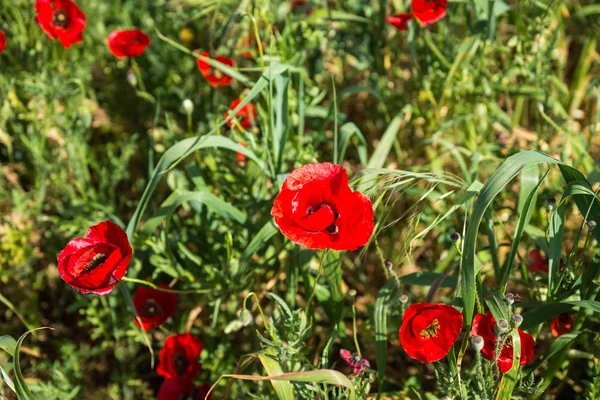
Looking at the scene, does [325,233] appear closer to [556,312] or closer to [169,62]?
[556,312]

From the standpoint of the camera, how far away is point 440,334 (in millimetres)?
1331

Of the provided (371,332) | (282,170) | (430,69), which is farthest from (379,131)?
Result: (371,332)

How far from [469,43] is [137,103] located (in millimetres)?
1435

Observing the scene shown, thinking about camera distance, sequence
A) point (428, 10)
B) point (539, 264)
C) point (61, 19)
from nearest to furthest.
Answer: point (539, 264), point (428, 10), point (61, 19)

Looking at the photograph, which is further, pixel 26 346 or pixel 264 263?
pixel 26 346

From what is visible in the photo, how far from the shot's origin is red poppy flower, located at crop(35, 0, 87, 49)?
198cm

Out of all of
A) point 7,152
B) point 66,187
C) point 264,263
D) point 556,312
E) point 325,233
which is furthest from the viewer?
point 7,152

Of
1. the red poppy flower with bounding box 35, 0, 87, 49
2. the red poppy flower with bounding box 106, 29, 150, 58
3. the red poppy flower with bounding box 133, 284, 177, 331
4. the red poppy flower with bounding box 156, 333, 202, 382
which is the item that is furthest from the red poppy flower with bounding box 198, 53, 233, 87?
the red poppy flower with bounding box 156, 333, 202, 382

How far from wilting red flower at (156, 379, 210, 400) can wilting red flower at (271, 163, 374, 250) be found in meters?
0.68

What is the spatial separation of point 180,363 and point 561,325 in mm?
1031

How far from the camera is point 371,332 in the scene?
6.12ft

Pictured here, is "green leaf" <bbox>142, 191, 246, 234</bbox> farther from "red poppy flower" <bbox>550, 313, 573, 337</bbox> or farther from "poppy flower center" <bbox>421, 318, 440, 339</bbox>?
"red poppy flower" <bbox>550, 313, 573, 337</bbox>

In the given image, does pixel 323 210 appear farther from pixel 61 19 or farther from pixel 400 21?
pixel 61 19

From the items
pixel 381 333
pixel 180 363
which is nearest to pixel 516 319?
pixel 381 333
